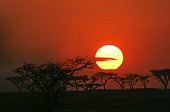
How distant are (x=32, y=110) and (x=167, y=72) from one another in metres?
86.8

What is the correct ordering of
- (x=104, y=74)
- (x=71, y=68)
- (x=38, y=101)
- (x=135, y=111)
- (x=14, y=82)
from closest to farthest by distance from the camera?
1. (x=71, y=68)
2. (x=135, y=111)
3. (x=38, y=101)
4. (x=104, y=74)
5. (x=14, y=82)

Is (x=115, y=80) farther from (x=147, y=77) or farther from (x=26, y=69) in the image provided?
(x=26, y=69)

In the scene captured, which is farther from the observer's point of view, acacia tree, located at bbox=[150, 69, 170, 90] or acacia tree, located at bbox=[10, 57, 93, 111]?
acacia tree, located at bbox=[150, 69, 170, 90]

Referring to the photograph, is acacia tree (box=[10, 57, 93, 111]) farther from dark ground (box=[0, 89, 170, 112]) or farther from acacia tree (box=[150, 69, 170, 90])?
acacia tree (box=[150, 69, 170, 90])

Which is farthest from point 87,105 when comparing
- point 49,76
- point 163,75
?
point 163,75

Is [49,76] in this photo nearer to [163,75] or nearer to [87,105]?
[87,105]

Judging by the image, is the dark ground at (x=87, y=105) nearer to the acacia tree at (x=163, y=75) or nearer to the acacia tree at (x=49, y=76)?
→ the acacia tree at (x=49, y=76)

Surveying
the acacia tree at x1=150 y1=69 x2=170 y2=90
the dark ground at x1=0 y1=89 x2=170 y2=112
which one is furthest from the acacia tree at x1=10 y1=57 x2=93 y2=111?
the acacia tree at x1=150 y1=69 x2=170 y2=90

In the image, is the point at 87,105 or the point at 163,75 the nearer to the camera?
the point at 87,105

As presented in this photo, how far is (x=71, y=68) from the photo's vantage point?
150 ft

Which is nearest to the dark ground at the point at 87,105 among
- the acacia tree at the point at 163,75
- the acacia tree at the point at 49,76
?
the acacia tree at the point at 49,76

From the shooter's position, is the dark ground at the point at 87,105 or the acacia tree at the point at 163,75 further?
the acacia tree at the point at 163,75

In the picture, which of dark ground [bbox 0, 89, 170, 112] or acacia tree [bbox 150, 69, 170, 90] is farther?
acacia tree [bbox 150, 69, 170, 90]

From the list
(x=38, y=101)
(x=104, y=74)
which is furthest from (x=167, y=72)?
(x=38, y=101)
